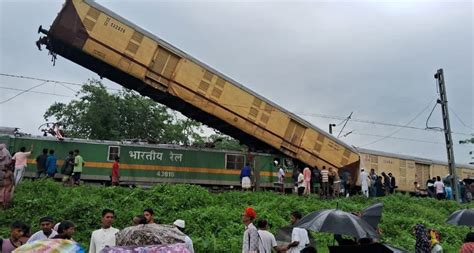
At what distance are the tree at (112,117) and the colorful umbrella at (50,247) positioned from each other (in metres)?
29.1

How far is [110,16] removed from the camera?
653 inches

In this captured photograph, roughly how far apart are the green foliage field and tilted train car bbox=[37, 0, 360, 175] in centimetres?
363

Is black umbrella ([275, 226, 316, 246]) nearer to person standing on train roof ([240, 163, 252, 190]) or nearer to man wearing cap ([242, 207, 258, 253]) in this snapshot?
man wearing cap ([242, 207, 258, 253])

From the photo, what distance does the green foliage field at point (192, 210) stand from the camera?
1090 cm

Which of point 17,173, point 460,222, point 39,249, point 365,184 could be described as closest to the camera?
point 39,249

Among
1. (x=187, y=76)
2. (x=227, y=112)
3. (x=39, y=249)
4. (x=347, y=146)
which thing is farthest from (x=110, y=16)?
(x=39, y=249)

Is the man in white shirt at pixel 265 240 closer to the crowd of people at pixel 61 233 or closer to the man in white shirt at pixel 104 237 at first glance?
the crowd of people at pixel 61 233

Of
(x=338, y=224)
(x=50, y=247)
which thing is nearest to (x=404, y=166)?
Result: (x=338, y=224)

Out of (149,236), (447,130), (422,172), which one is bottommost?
(149,236)

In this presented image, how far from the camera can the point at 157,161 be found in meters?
19.1

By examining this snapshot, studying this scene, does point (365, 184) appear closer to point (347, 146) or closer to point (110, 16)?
point (347, 146)

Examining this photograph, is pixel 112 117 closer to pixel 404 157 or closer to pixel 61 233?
pixel 404 157

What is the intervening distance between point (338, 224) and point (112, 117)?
99.9 ft

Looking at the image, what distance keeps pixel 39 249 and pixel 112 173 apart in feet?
47.5
